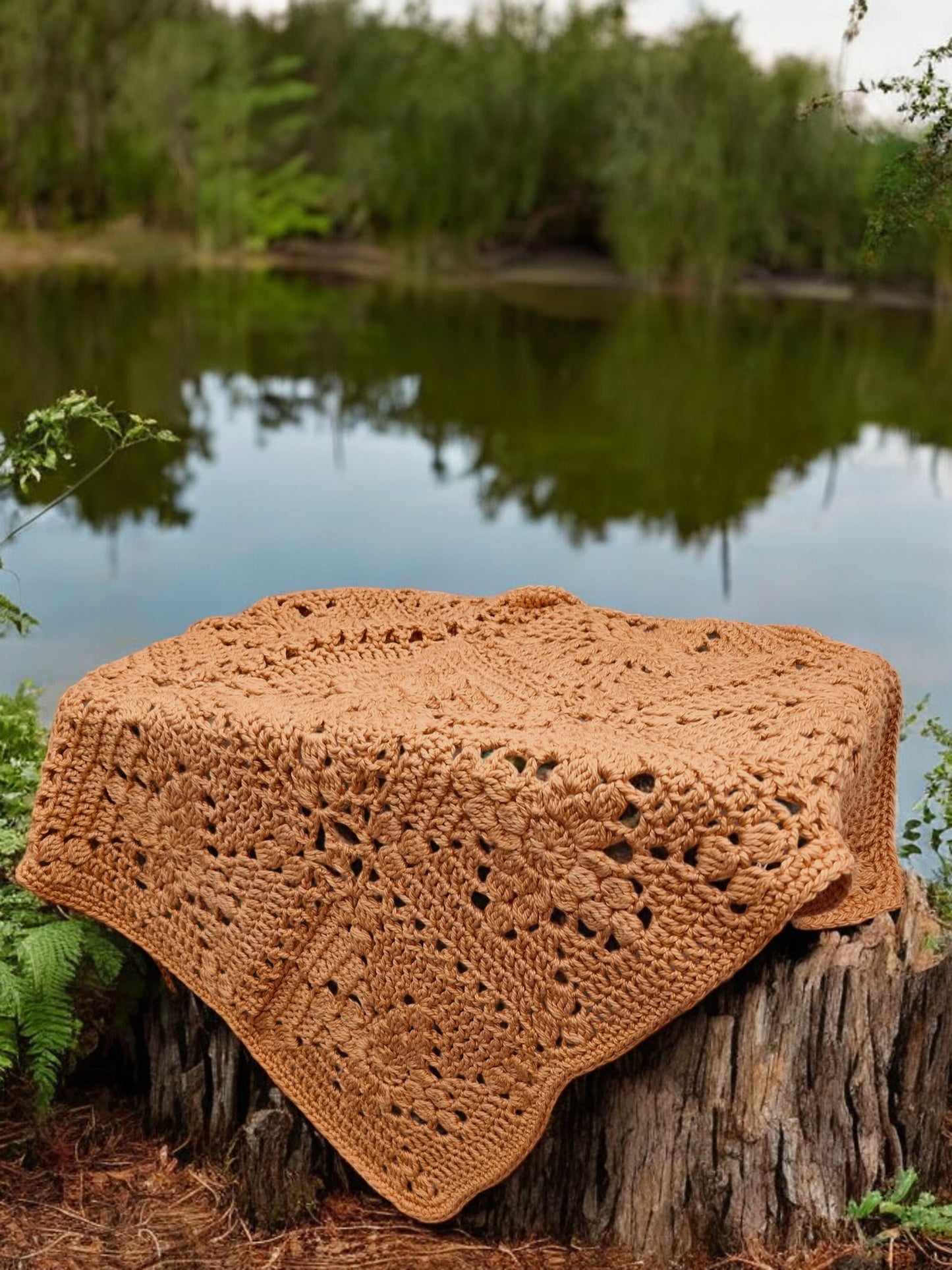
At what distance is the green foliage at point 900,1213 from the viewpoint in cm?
177

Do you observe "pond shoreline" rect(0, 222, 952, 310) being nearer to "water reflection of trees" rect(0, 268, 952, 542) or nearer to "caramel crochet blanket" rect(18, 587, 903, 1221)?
"water reflection of trees" rect(0, 268, 952, 542)

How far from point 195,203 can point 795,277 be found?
12260 millimetres

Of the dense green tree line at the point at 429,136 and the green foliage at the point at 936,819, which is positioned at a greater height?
the dense green tree line at the point at 429,136

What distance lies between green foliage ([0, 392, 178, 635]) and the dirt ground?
79 centimetres

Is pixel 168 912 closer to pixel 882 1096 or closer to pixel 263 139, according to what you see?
pixel 882 1096

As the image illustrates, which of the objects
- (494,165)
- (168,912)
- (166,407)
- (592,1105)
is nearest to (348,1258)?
(592,1105)

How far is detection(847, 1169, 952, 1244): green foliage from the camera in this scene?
69.9 inches

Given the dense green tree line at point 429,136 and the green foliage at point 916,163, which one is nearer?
the green foliage at point 916,163

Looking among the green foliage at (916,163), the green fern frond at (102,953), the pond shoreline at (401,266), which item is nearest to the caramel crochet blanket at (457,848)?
the green fern frond at (102,953)

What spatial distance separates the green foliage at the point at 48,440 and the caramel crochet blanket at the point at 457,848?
0.73 ft

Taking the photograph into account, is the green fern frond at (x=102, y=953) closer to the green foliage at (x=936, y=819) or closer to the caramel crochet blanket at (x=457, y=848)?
the caramel crochet blanket at (x=457, y=848)

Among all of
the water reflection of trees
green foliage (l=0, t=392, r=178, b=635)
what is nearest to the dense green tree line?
the water reflection of trees

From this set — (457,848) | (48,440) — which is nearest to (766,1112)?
(457,848)

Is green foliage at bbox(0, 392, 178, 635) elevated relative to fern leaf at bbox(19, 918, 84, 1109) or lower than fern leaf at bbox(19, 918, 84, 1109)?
→ elevated
